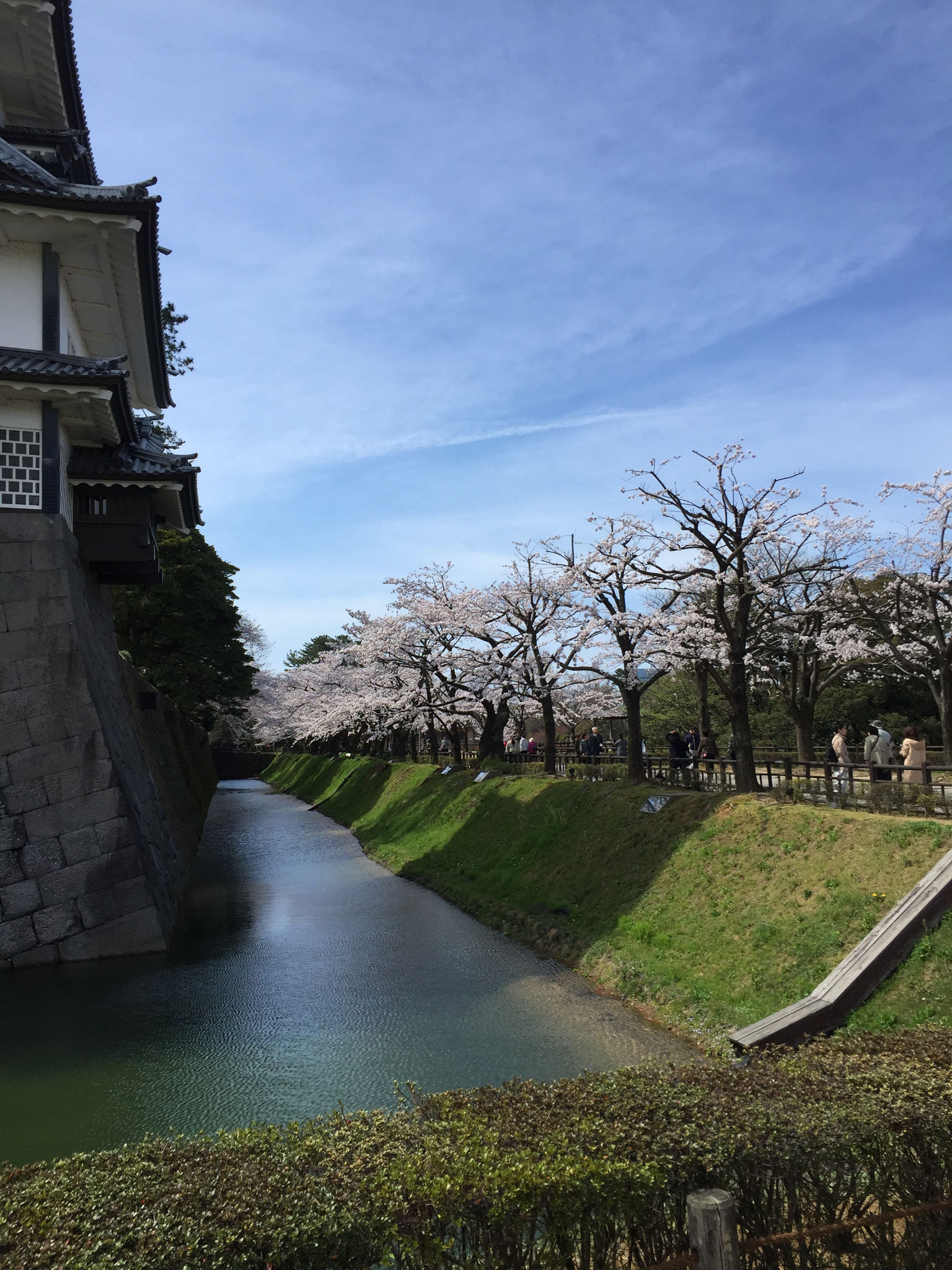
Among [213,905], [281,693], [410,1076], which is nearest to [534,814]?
[213,905]

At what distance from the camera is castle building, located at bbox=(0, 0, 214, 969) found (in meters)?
12.7

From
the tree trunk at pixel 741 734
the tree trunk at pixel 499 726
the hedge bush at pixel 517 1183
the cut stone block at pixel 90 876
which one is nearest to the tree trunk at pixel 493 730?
the tree trunk at pixel 499 726

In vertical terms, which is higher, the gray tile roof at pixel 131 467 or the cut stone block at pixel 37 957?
the gray tile roof at pixel 131 467

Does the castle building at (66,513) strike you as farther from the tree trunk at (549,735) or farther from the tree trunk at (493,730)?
the tree trunk at (493,730)

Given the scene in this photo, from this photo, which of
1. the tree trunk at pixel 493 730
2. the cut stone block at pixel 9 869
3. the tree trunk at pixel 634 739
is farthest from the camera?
the tree trunk at pixel 493 730

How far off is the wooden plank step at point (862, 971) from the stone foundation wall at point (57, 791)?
9298mm

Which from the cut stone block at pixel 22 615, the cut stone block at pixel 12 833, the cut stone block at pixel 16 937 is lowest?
the cut stone block at pixel 16 937

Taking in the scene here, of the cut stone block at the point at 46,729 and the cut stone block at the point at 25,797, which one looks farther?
the cut stone block at the point at 46,729

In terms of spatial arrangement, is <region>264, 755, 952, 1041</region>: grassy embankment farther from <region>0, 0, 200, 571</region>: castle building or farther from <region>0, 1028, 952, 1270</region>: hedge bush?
<region>0, 0, 200, 571</region>: castle building

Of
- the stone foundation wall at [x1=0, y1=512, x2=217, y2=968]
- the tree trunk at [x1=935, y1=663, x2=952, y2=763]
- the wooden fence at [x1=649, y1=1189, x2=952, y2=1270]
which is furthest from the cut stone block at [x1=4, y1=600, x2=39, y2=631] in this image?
the tree trunk at [x1=935, y1=663, x2=952, y2=763]

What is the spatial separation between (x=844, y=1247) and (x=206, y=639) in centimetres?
3098

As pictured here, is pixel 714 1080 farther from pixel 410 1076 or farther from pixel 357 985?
pixel 357 985

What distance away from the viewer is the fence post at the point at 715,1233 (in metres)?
3.65

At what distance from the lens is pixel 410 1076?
889 centimetres
